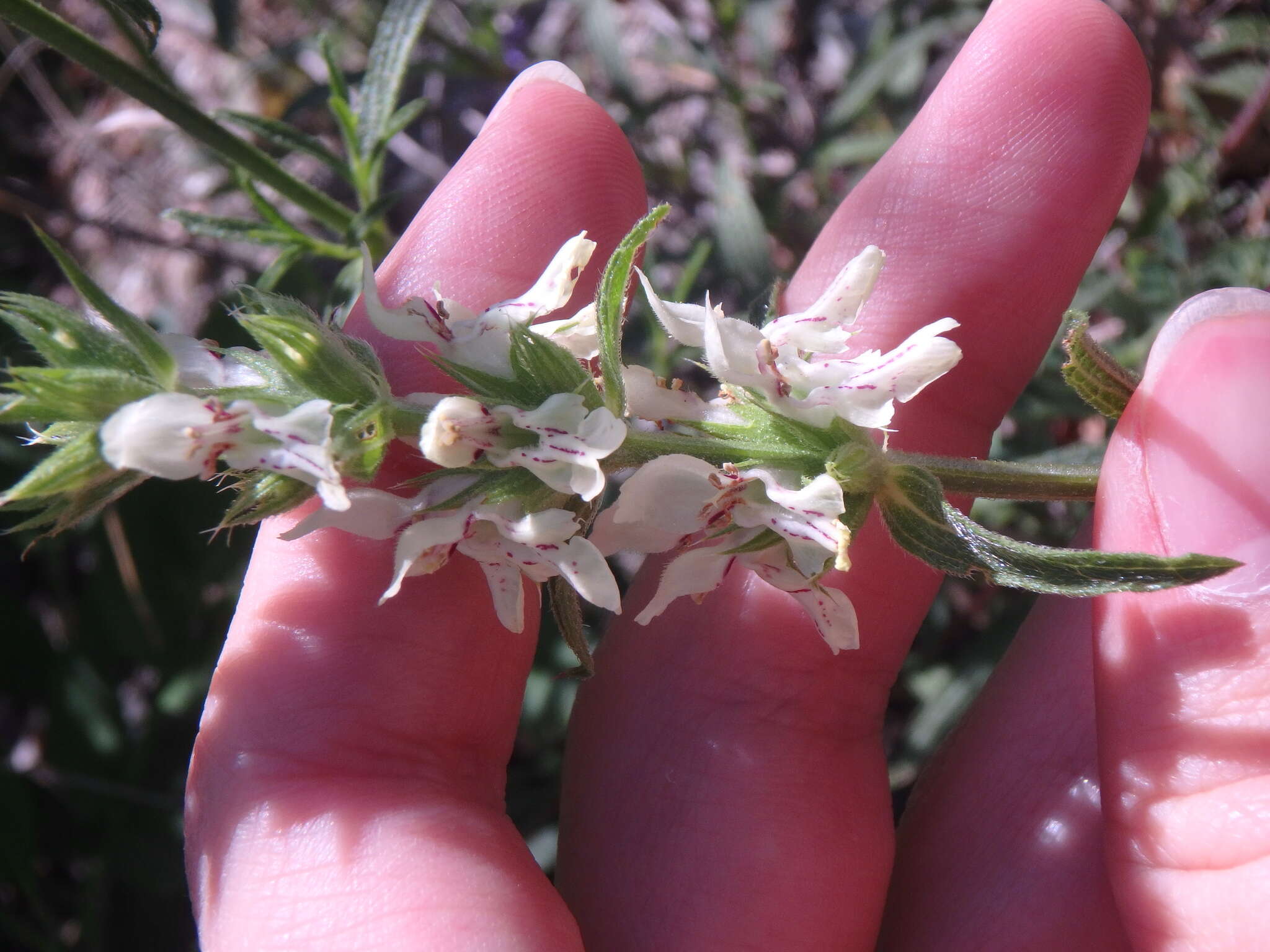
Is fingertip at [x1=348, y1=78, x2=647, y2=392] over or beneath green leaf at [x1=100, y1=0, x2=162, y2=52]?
beneath

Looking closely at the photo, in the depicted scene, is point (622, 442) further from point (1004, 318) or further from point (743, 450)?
point (1004, 318)

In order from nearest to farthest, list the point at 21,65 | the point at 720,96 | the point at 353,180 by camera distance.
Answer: the point at 353,180, the point at 720,96, the point at 21,65

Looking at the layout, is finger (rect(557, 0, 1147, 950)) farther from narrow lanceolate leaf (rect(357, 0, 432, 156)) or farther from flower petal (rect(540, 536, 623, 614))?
narrow lanceolate leaf (rect(357, 0, 432, 156))

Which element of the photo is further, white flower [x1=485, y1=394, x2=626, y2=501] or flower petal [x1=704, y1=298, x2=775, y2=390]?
flower petal [x1=704, y1=298, x2=775, y2=390]

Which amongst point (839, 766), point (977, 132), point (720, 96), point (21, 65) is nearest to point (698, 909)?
point (839, 766)

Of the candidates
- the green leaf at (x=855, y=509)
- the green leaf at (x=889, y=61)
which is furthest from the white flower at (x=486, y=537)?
the green leaf at (x=889, y=61)

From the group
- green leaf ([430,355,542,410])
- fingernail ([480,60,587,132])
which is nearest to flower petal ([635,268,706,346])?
green leaf ([430,355,542,410])
